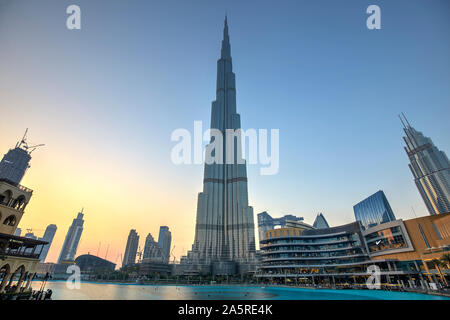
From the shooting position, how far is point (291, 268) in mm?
89250

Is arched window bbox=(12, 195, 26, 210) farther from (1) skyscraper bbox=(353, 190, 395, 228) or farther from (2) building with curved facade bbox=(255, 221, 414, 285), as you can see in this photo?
(1) skyscraper bbox=(353, 190, 395, 228)

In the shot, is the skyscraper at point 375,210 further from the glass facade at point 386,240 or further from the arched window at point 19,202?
the arched window at point 19,202

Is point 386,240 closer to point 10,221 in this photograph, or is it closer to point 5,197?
point 10,221

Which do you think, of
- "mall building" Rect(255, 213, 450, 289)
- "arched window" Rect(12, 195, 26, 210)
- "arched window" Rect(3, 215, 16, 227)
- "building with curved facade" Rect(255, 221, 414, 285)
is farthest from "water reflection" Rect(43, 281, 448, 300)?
"arched window" Rect(12, 195, 26, 210)

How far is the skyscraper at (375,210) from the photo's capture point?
155425 millimetres

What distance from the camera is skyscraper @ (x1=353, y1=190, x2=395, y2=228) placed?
155425 mm

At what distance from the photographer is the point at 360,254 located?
80188 millimetres

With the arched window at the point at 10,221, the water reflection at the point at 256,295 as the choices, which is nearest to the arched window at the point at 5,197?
the arched window at the point at 10,221
